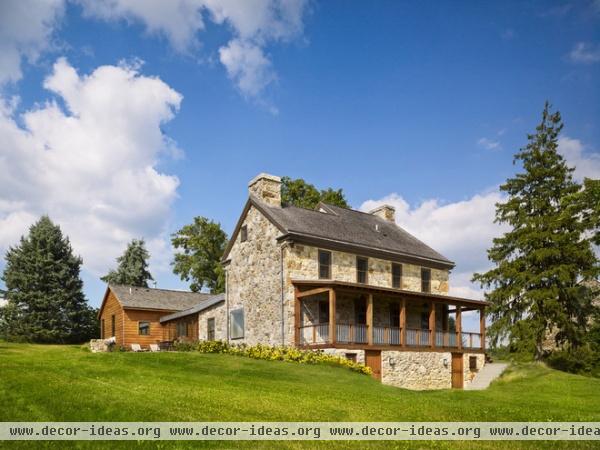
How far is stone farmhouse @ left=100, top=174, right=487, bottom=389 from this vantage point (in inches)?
1003

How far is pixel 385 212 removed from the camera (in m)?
37.0

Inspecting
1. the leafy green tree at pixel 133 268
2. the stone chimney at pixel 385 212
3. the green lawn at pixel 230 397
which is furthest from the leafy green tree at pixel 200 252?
the green lawn at pixel 230 397

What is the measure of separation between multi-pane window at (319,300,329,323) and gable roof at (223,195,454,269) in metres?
2.80

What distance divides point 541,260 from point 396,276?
8.59 m

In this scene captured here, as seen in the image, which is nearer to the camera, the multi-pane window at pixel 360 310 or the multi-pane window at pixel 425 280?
the multi-pane window at pixel 360 310

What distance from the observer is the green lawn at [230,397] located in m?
10.4

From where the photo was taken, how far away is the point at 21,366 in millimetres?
17219

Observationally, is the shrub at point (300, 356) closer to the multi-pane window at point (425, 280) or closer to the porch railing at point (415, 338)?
the porch railing at point (415, 338)

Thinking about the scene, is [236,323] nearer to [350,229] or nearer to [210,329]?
[210,329]

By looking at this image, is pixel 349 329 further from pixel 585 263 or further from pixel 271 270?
pixel 585 263

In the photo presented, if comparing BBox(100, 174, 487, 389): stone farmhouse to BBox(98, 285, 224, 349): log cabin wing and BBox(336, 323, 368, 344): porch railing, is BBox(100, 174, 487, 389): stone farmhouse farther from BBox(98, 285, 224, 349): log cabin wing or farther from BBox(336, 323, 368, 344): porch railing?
BBox(98, 285, 224, 349): log cabin wing

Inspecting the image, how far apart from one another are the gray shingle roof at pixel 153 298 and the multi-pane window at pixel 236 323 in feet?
30.7

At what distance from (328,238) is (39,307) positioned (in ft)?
88.1

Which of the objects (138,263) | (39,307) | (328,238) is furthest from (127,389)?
(138,263)
